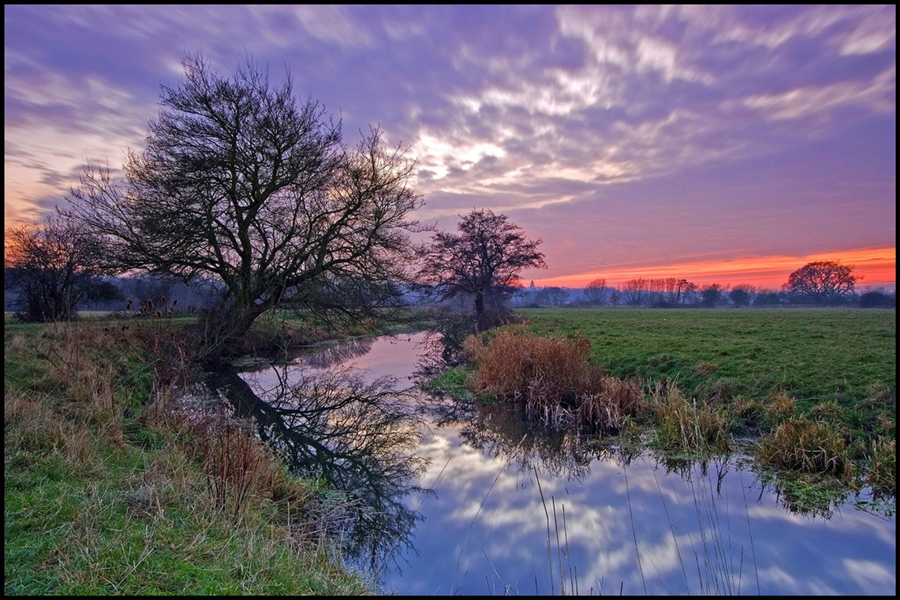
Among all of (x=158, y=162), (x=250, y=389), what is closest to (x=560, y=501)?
(x=250, y=389)

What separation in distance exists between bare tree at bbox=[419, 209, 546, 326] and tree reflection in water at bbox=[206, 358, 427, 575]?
15.9 m

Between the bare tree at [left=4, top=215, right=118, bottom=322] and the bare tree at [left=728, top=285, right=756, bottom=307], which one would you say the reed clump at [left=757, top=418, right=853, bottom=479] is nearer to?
the bare tree at [left=4, top=215, right=118, bottom=322]

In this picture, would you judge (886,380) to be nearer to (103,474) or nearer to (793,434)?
(793,434)

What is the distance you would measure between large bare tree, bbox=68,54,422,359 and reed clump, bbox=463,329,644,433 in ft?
18.7

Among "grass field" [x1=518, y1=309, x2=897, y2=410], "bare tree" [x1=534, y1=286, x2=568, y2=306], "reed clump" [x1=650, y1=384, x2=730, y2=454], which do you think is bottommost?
"reed clump" [x1=650, y1=384, x2=730, y2=454]

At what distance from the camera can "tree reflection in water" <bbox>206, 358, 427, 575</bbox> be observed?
533 centimetres

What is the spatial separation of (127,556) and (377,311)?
12927 millimetres

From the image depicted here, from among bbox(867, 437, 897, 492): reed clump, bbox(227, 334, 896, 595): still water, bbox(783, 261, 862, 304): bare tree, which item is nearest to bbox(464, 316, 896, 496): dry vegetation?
bbox(867, 437, 897, 492): reed clump

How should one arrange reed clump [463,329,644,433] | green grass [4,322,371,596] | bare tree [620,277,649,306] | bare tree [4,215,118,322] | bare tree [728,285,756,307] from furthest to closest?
bare tree [620,277,649,306] → bare tree [728,285,756,307] → bare tree [4,215,118,322] → reed clump [463,329,644,433] → green grass [4,322,371,596]

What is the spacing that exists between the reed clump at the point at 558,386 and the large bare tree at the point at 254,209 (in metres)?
5.71

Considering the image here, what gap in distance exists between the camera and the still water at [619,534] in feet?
13.8

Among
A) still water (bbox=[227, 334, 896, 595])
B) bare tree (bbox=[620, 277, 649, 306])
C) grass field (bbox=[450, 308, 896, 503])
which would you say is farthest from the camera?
bare tree (bbox=[620, 277, 649, 306])

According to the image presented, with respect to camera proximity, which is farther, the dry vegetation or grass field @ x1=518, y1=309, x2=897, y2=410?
grass field @ x1=518, y1=309, x2=897, y2=410

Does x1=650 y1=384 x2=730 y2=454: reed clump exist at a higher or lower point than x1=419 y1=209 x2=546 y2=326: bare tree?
lower
